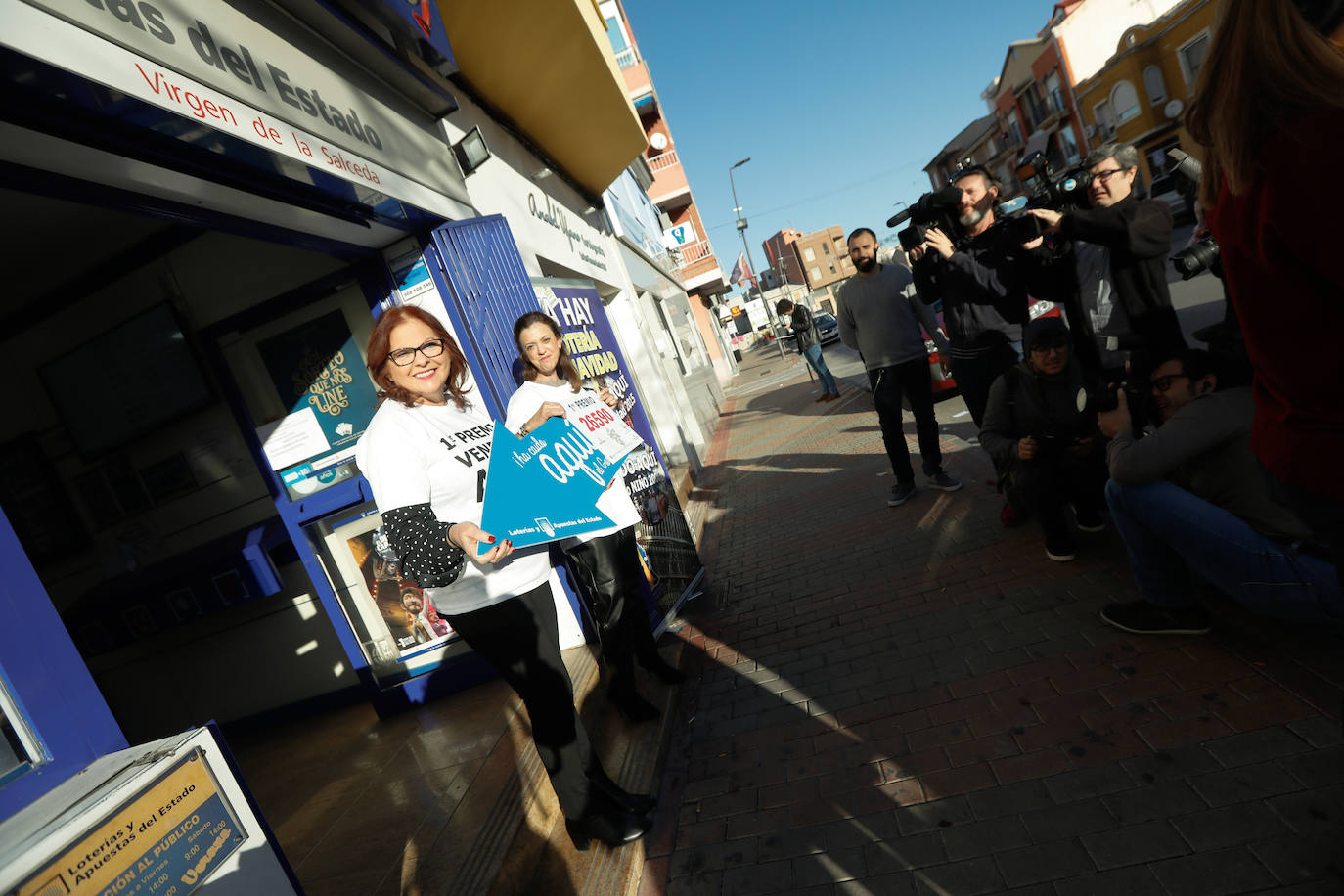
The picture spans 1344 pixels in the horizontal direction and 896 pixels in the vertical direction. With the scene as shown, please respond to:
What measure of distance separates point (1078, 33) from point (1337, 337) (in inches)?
1739

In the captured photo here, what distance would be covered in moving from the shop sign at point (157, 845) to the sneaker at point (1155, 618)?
10.3 ft

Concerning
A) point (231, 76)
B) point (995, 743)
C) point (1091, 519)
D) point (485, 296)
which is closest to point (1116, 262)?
point (1091, 519)

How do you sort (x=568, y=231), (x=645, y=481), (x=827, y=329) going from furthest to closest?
1. (x=827, y=329)
2. (x=568, y=231)
3. (x=645, y=481)

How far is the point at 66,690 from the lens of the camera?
4.42 ft

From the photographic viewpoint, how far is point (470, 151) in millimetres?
4418

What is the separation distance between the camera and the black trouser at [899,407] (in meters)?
5.36

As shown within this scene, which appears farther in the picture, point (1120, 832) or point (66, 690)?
point (1120, 832)

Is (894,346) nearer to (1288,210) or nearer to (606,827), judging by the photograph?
(606,827)

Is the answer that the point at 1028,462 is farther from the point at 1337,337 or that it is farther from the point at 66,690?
the point at 66,690

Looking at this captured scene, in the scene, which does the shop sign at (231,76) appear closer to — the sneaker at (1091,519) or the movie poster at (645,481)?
the movie poster at (645,481)

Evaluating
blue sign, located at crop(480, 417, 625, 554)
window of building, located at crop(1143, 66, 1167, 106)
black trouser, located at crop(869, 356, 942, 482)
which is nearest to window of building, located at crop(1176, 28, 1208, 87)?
window of building, located at crop(1143, 66, 1167, 106)

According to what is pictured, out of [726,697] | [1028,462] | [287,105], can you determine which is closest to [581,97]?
[287,105]

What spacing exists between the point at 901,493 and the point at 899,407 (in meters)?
0.68

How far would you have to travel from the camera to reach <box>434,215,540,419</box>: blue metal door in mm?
3850
